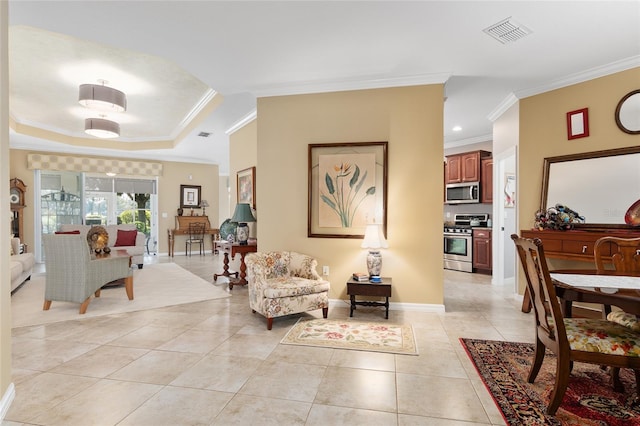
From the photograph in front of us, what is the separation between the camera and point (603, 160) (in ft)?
11.9

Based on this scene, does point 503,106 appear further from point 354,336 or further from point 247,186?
point 247,186

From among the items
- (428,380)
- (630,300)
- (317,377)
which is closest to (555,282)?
(630,300)

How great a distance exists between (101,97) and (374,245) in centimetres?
415

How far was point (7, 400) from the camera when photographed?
192 centimetres

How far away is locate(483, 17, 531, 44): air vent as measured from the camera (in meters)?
2.81

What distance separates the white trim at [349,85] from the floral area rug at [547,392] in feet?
9.83

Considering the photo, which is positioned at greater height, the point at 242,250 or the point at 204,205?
the point at 204,205

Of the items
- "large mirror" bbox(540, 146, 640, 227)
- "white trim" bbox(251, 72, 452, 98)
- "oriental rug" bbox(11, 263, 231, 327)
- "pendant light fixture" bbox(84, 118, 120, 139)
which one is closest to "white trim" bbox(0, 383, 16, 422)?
"oriental rug" bbox(11, 263, 231, 327)

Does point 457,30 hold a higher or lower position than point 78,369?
higher

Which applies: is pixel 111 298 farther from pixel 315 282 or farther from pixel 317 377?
pixel 317 377

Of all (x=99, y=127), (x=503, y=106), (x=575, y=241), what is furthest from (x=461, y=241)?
(x=99, y=127)

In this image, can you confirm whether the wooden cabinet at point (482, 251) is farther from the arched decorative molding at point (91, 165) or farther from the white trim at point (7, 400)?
the arched decorative molding at point (91, 165)

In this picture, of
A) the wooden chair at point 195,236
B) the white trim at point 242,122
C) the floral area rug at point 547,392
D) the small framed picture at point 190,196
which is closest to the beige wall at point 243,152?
the white trim at point 242,122

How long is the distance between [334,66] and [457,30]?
4.29 ft
